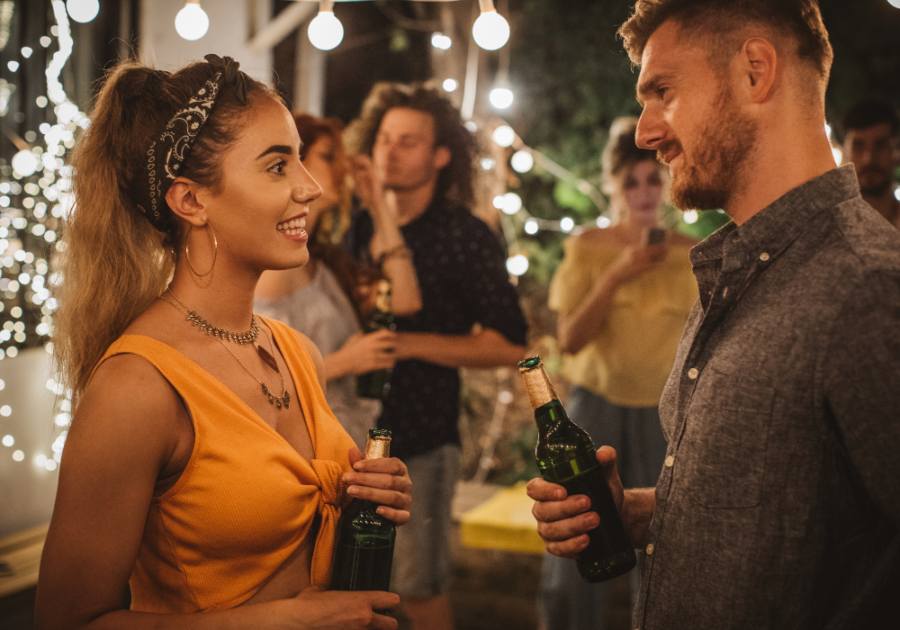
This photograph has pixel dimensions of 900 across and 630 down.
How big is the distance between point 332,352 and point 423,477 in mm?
564

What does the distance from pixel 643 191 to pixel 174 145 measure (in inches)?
79.9

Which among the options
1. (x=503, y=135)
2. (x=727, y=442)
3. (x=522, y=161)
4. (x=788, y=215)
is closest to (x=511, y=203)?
(x=522, y=161)

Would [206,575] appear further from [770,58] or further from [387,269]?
[387,269]

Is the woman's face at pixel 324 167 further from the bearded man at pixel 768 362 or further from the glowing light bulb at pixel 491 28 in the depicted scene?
the bearded man at pixel 768 362

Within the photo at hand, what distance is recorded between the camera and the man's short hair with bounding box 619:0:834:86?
1126 millimetres

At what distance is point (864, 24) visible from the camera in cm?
396

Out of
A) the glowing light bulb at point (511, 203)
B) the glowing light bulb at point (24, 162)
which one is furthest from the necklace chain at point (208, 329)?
the glowing light bulb at point (511, 203)

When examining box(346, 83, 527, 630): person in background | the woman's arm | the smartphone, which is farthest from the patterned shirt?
the smartphone

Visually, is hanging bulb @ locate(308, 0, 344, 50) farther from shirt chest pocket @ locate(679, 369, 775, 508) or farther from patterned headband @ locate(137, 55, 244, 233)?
shirt chest pocket @ locate(679, 369, 775, 508)

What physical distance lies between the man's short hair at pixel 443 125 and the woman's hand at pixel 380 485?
1.64 m

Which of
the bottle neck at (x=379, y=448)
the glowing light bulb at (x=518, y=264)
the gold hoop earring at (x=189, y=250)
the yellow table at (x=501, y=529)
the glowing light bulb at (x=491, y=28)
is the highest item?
the glowing light bulb at (x=491, y=28)

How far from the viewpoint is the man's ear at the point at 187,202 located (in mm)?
1211

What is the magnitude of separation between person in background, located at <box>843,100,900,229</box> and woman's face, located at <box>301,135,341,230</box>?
7.17 ft

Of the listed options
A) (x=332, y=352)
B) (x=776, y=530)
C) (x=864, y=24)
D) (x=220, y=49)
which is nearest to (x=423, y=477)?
(x=332, y=352)
